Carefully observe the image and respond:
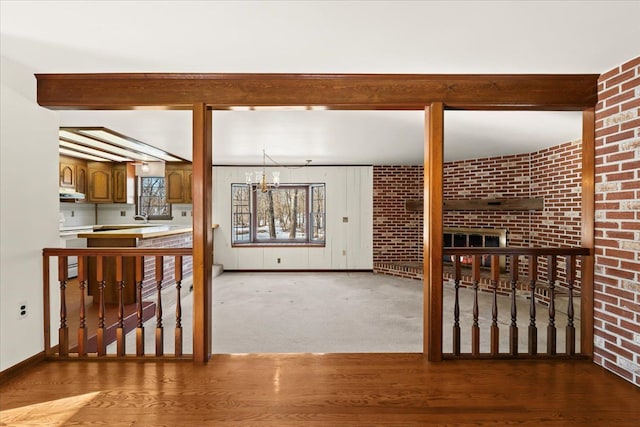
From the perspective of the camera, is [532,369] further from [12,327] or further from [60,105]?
[60,105]

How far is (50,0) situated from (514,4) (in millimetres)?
2136

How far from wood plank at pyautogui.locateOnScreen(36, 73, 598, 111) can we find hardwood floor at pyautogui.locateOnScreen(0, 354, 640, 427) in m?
1.80

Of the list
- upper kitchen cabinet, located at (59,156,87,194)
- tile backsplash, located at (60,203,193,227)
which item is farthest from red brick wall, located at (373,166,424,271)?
upper kitchen cabinet, located at (59,156,87,194)

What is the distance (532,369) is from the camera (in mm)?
2307

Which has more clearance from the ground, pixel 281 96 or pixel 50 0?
pixel 50 0

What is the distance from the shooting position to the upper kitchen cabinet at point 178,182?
6598 millimetres

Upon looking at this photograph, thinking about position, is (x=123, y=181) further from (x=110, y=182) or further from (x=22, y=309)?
(x=22, y=309)

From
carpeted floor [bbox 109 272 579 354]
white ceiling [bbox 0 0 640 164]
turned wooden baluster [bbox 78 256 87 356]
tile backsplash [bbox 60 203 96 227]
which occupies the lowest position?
carpeted floor [bbox 109 272 579 354]

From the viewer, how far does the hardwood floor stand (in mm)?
1789

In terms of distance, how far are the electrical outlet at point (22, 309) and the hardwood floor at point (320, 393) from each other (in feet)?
1.17

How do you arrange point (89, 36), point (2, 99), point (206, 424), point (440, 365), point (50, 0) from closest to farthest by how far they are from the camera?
point (50, 0), point (206, 424), point (89, 36), point (2, 99), point (440, 365)

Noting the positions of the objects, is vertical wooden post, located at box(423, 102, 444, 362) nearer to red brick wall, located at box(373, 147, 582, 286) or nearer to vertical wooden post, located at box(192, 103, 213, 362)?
vertical wooden post, located at box(192, 103, 213, 362)

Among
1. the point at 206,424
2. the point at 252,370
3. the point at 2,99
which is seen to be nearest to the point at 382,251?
the point at 252,370

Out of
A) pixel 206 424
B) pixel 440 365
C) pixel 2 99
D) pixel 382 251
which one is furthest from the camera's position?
pixel 382 251
